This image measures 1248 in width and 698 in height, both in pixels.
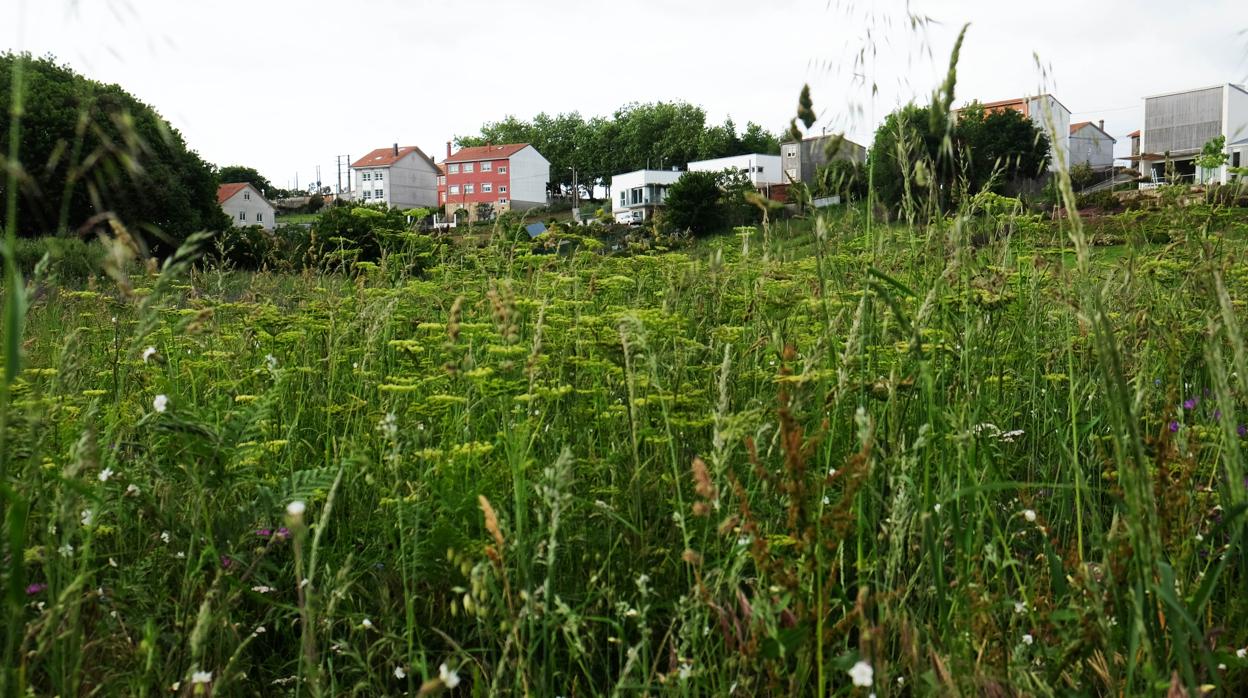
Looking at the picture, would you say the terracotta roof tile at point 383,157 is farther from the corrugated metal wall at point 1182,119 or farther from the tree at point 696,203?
the corrugated metal wall at point 1182,119

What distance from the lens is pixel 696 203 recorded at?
41531 millimetres

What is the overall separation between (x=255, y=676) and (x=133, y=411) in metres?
1.40

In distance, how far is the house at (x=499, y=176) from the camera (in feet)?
292

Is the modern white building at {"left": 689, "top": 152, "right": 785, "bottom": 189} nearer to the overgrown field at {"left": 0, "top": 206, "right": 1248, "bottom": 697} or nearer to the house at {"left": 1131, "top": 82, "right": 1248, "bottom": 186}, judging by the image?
the house at {"left": 1131, "top": 82, "right": 1248, "bottom": 186}

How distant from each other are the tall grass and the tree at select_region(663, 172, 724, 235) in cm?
3806

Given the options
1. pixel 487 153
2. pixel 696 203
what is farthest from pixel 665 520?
pixel 487 153

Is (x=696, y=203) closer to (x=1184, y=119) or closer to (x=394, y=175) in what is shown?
(x=1184, y=119)

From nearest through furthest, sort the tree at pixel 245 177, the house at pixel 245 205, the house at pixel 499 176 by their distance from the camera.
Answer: the house at pixel 245 205, the house at pixel 499 176, the tree at pixel 245 177

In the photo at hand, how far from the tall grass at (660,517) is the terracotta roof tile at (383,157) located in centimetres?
9181

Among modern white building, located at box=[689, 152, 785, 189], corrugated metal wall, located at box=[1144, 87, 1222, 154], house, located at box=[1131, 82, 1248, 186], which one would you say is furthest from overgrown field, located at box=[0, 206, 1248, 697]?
modern white building, located at box=[689, 152, 785, 189]

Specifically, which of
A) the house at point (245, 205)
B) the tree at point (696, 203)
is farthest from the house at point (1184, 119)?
the house at point (245, 205)

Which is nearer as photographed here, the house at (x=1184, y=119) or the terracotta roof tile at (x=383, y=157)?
the house at (x=1184, y=119)

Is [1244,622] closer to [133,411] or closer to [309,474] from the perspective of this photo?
[309,474]

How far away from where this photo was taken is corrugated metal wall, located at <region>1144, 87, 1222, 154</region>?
2384 inches
